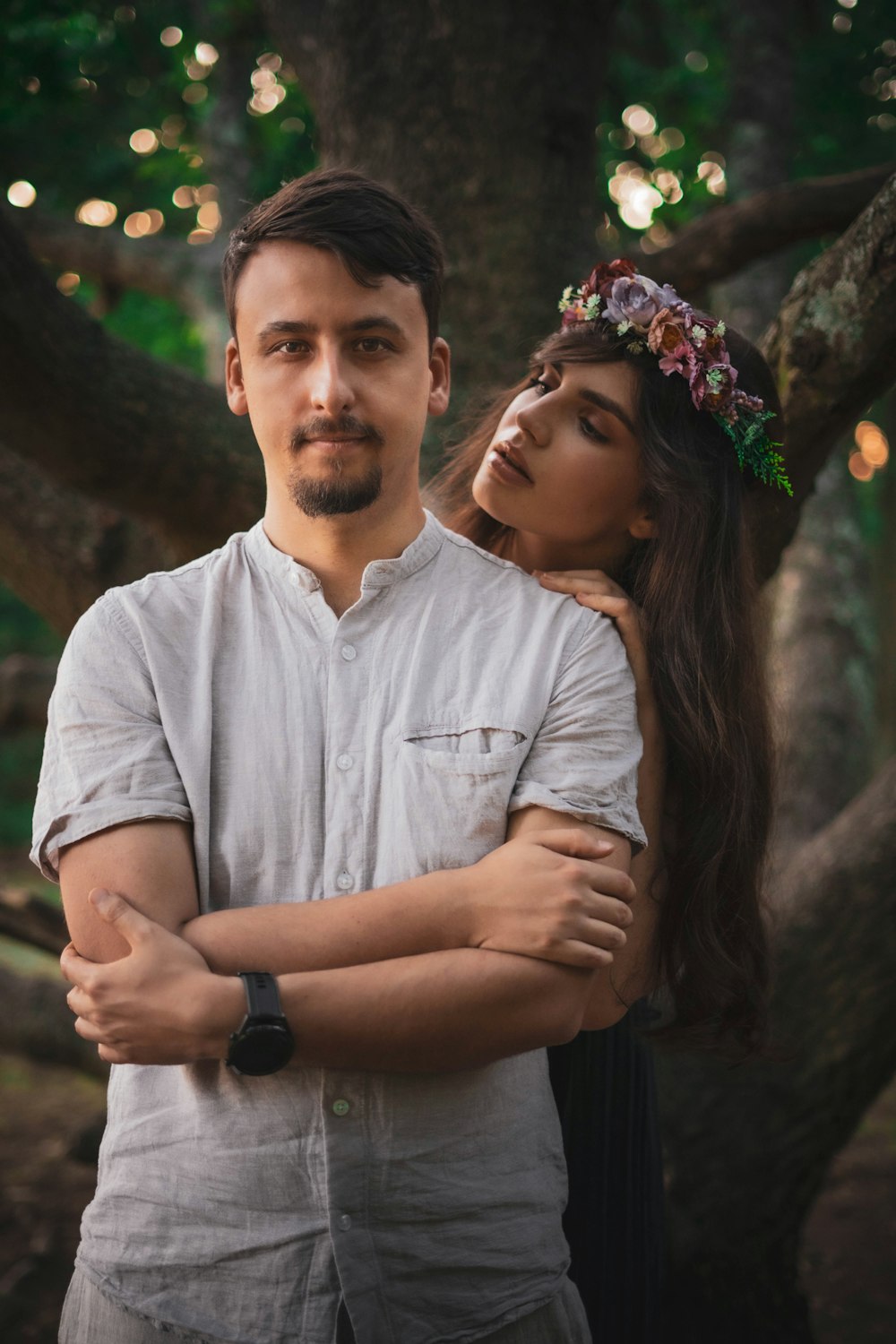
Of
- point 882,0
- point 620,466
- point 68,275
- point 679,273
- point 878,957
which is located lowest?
point 878,957

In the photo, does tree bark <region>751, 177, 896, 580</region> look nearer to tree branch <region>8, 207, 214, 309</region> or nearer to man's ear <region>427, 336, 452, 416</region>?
man's ear <region>427, 336, 452, 416</region>

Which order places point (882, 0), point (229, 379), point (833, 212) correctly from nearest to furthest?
1. point (229, 379)
2. point (833, 212)
3. point (882, 0)

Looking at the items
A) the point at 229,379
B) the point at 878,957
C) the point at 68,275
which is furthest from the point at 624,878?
the point at 68,275

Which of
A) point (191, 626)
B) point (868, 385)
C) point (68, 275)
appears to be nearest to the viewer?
point (191, 626)

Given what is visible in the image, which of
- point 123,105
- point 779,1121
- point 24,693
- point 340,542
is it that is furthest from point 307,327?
point 123,105

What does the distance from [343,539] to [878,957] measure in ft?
7.46

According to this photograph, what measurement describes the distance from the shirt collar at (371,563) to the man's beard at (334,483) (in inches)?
4.1

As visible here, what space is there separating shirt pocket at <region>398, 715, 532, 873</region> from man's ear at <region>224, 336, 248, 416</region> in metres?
0.77

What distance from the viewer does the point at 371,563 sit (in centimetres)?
212

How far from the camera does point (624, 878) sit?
6.25 ft

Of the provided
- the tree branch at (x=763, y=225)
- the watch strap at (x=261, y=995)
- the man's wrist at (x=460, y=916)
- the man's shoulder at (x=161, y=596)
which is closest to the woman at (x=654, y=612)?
the man's wrist at (x=460, y=916)

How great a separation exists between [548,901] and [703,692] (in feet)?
2.29

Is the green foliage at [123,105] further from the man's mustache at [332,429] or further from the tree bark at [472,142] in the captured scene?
the man's mustache at [332,429]

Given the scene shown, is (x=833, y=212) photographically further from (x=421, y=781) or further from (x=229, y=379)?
(x=421, y=781)
